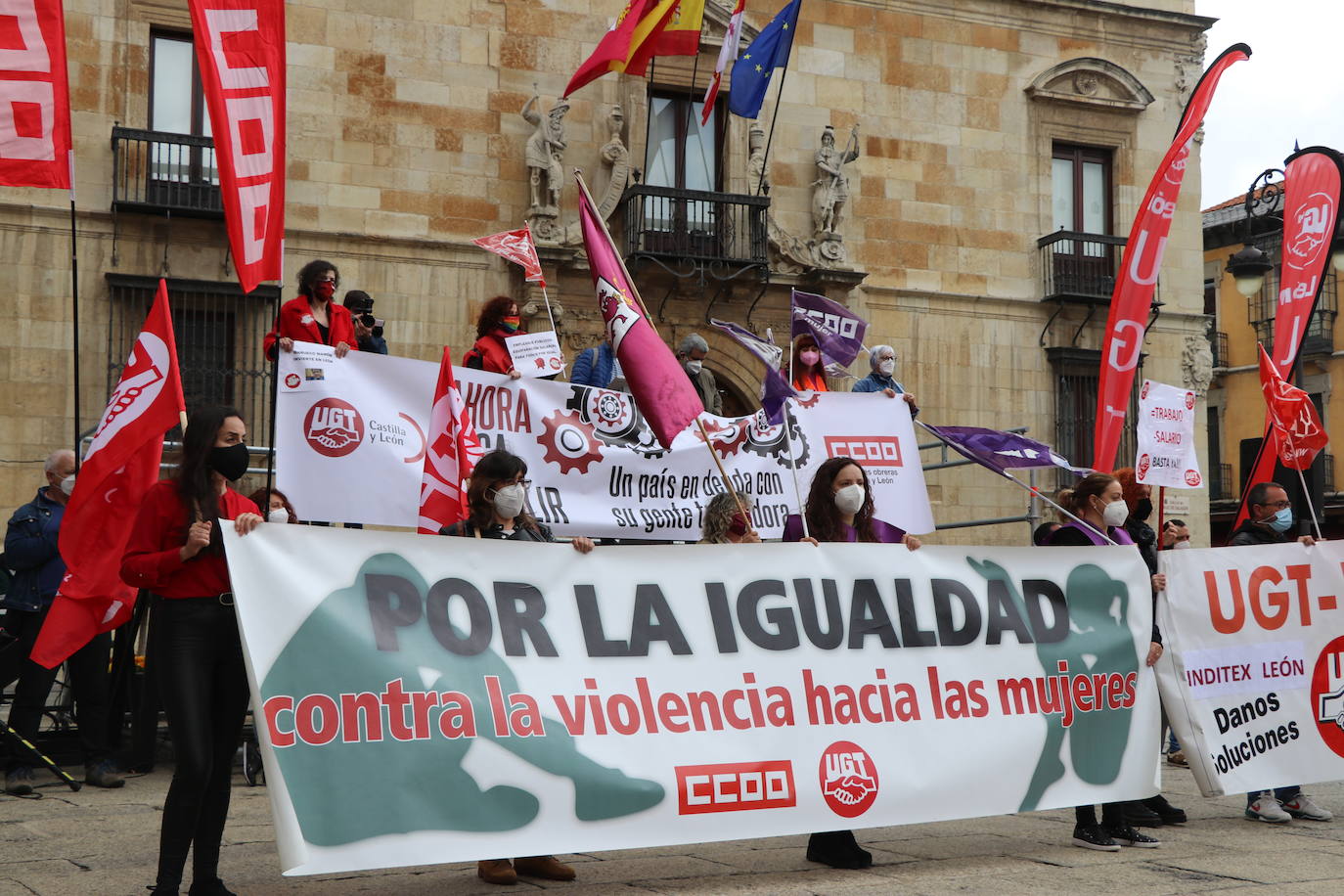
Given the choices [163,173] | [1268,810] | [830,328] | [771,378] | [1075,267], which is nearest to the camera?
[1268,810]

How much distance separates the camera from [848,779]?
229 inches

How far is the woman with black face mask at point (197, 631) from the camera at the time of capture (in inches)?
193

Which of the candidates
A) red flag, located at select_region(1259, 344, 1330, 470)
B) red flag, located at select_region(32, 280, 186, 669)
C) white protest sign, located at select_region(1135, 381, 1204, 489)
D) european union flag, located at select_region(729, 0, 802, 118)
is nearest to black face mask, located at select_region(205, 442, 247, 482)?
red flag, located at select_region(32, 280, 186, 669)

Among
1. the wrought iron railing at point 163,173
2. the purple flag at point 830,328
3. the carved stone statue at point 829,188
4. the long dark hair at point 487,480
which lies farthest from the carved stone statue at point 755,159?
the long dark hair at point 487,480

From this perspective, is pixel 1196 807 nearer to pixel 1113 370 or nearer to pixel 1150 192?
pixel 1113 370

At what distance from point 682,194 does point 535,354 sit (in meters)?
8.62

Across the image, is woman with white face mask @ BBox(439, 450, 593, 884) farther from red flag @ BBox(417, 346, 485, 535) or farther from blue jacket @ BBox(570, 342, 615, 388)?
blue jacket @ BBox(570, 342, 615, 388)

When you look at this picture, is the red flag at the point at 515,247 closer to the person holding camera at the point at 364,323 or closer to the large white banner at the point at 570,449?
the person holding camera at the point at 364,323

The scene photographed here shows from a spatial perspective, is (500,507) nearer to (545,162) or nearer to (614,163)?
(545,162)

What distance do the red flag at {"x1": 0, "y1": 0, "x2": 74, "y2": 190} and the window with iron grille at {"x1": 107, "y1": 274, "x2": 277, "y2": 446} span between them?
25.2 ft

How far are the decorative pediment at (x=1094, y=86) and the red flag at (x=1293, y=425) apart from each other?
10.9 metres

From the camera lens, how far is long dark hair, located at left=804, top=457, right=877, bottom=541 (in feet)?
20.9

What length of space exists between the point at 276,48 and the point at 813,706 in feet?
12.6

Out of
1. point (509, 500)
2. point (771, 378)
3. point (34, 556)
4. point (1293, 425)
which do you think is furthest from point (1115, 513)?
point (34, 556)
